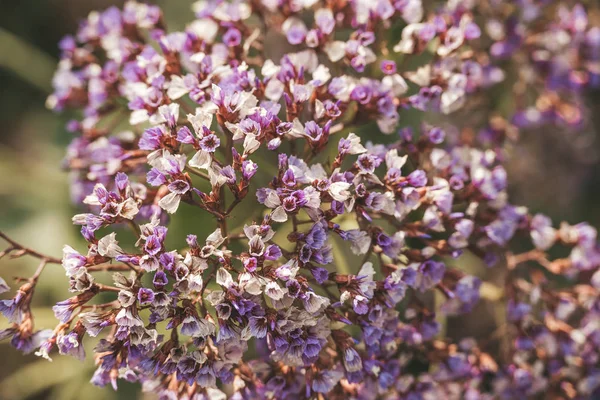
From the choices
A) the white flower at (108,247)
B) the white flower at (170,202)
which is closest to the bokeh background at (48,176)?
the white flower at (108,247)

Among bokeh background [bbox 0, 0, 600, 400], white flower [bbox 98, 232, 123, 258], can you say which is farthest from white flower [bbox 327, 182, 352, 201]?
bokeh background [bbox 0, 0, 600, 400]

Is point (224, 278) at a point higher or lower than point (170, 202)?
lower

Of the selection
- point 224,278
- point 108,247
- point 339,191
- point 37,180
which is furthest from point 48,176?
point 339,191

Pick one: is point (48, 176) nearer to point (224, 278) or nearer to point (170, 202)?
point (170, 202)

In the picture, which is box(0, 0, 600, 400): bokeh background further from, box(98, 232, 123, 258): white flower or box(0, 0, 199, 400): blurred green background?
box(98, 232, 123, 258): white flower

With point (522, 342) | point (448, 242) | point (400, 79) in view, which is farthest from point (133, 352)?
point (522, 342)

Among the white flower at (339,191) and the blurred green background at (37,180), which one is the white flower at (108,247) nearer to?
the white flower at (339,191)

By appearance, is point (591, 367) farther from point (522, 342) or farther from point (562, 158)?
point (562, 158)

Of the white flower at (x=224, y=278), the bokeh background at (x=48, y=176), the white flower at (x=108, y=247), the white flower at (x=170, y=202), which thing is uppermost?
the white flower at (x=170, y=202)
